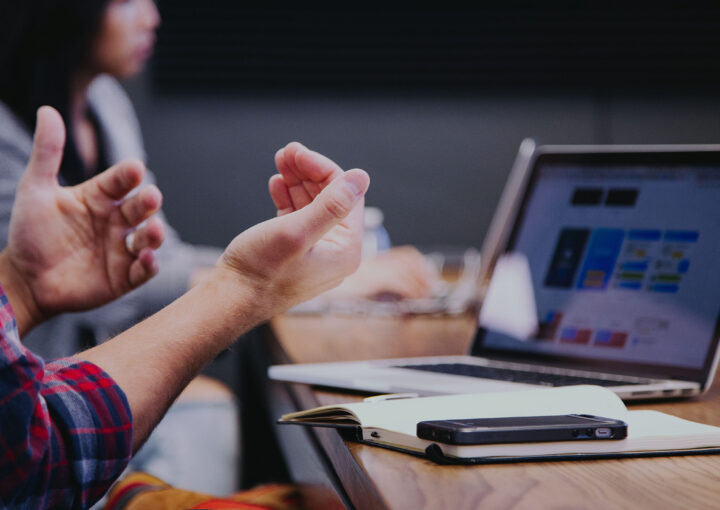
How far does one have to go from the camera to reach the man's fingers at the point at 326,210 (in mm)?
821

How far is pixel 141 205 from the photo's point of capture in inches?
48.3

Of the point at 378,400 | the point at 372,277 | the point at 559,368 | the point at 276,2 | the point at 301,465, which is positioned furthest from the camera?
the point at 276,2

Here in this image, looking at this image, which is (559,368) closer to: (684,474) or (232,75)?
(684,474)

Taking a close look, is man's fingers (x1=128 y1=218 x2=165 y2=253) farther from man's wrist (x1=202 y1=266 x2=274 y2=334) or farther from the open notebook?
the open notebook

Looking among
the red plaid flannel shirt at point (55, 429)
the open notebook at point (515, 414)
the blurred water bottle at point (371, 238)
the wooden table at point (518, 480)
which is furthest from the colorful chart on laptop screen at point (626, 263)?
the blurred water bottle at point (371, 238)

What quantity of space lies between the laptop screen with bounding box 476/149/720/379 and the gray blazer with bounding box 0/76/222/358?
0.89m

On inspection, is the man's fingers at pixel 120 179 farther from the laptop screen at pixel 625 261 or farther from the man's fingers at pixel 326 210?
the laptop screen at pixel 625 261

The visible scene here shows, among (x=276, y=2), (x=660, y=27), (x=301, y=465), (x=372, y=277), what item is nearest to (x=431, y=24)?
(x=276, y=2)

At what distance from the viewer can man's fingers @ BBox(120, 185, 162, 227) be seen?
47.7 inches

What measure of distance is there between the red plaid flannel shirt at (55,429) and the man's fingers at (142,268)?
43cm

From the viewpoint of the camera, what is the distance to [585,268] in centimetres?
115

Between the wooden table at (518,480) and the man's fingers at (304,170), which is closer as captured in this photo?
the wooden table at (518,480)

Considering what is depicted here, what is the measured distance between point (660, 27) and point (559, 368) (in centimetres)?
269

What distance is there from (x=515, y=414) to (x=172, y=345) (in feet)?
1.08
